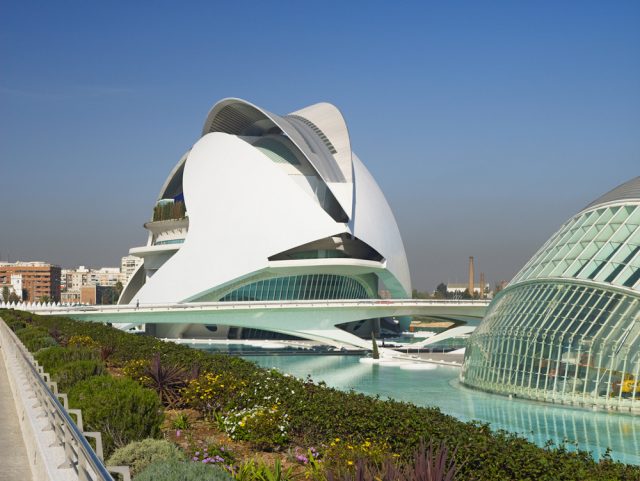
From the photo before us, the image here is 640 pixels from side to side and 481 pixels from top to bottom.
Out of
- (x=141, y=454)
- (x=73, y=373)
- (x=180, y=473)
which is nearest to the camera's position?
(x=180, y=473)

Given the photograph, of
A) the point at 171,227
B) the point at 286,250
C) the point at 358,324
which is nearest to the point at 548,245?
the point at 286,250

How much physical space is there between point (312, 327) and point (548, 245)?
95.5ft

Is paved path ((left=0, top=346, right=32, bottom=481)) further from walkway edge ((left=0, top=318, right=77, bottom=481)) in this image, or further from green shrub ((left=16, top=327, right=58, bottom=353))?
green shrub ((left=16, top=327, right=58, bottom=353))

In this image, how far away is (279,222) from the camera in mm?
62656

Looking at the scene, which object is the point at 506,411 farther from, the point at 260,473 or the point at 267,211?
the point at 267,211

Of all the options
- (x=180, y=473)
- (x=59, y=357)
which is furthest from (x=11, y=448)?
(x=59, y=357)

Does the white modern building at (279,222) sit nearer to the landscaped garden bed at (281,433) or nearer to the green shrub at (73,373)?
the landscaped garden bed at (281,433)

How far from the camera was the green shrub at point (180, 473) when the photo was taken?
7.01 metres

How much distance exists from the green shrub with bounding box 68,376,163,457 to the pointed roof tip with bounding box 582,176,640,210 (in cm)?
2052

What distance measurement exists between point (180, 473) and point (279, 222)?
55.7m

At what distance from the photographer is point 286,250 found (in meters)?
61.6

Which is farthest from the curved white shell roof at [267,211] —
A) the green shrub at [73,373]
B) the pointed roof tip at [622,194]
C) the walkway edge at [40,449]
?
the walkway edge at [40,449]

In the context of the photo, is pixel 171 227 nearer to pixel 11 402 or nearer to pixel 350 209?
pixel 350 209

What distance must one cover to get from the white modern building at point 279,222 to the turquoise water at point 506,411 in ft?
80.9
